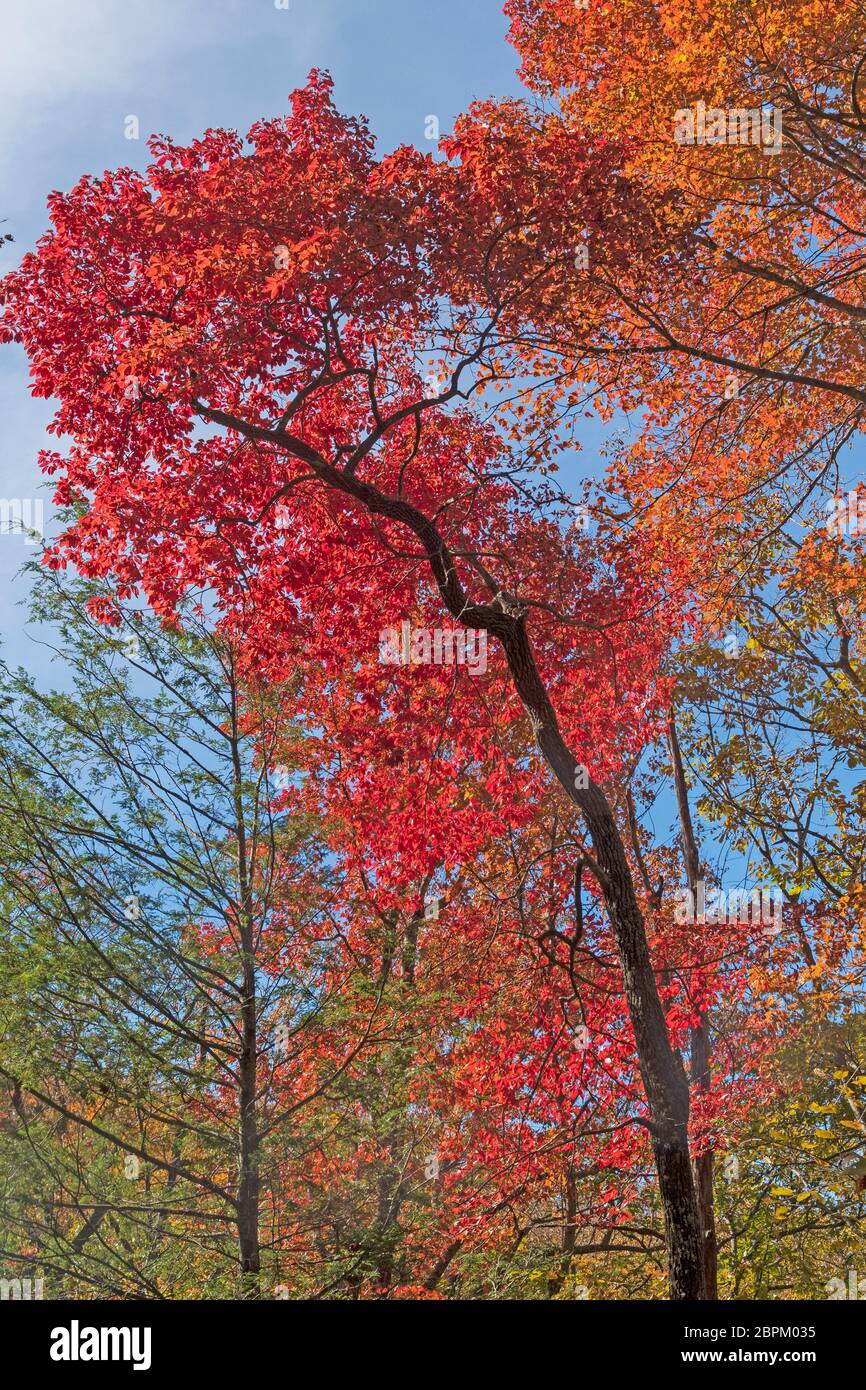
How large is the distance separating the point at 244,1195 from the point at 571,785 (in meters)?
4.26

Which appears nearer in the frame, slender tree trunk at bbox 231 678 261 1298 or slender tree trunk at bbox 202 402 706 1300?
slender tree trunk at bbox 202 402 706 1300

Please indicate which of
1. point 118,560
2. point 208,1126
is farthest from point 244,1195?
point 118,560

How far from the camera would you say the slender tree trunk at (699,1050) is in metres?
11.0

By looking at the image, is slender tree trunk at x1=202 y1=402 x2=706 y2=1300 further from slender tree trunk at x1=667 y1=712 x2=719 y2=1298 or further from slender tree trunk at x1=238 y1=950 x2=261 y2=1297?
slender tree trunk at x1=238 y1=950 x2=261 y2=1297

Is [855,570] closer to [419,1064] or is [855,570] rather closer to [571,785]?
[571,785]

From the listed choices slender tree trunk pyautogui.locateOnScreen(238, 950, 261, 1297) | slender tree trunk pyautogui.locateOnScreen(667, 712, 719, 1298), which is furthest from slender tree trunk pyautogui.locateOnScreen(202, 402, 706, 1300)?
slender tree trunk pyautogui.locateOnScreen(238, 950, 261, 1297)

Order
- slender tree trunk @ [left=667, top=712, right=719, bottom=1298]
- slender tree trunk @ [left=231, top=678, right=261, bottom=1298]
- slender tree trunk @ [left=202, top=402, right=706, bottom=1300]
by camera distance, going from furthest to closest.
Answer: slender tree trunk @ [left=667, top=712, right=719, bottom=1298], slender tree trunk @ [left=231, top=678, right=261, bottom=1298], slender tree trunk @ [left=202, top=402, right=706, bottom=1300]

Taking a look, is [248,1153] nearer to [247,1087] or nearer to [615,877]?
[247,1087]

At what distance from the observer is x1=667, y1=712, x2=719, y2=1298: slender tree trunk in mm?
11047

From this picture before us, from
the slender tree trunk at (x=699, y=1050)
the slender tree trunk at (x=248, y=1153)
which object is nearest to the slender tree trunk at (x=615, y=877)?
the slender tree trunk at (x=699, y=1050)

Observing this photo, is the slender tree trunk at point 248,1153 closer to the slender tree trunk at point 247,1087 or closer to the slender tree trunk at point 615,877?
the slender tree trunk at point 247,1087

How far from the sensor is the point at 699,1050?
12.8 meters

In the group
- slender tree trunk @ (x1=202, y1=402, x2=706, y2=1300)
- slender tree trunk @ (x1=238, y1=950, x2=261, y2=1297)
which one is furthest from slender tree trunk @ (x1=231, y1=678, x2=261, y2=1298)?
slender tree trunk @ (x1=202, y1=402, x2=706, y2=1300)

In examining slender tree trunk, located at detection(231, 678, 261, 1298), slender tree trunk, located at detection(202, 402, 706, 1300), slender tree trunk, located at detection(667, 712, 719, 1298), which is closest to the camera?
slender tree trunk, located at detection(202, 402, 706, 1300)
